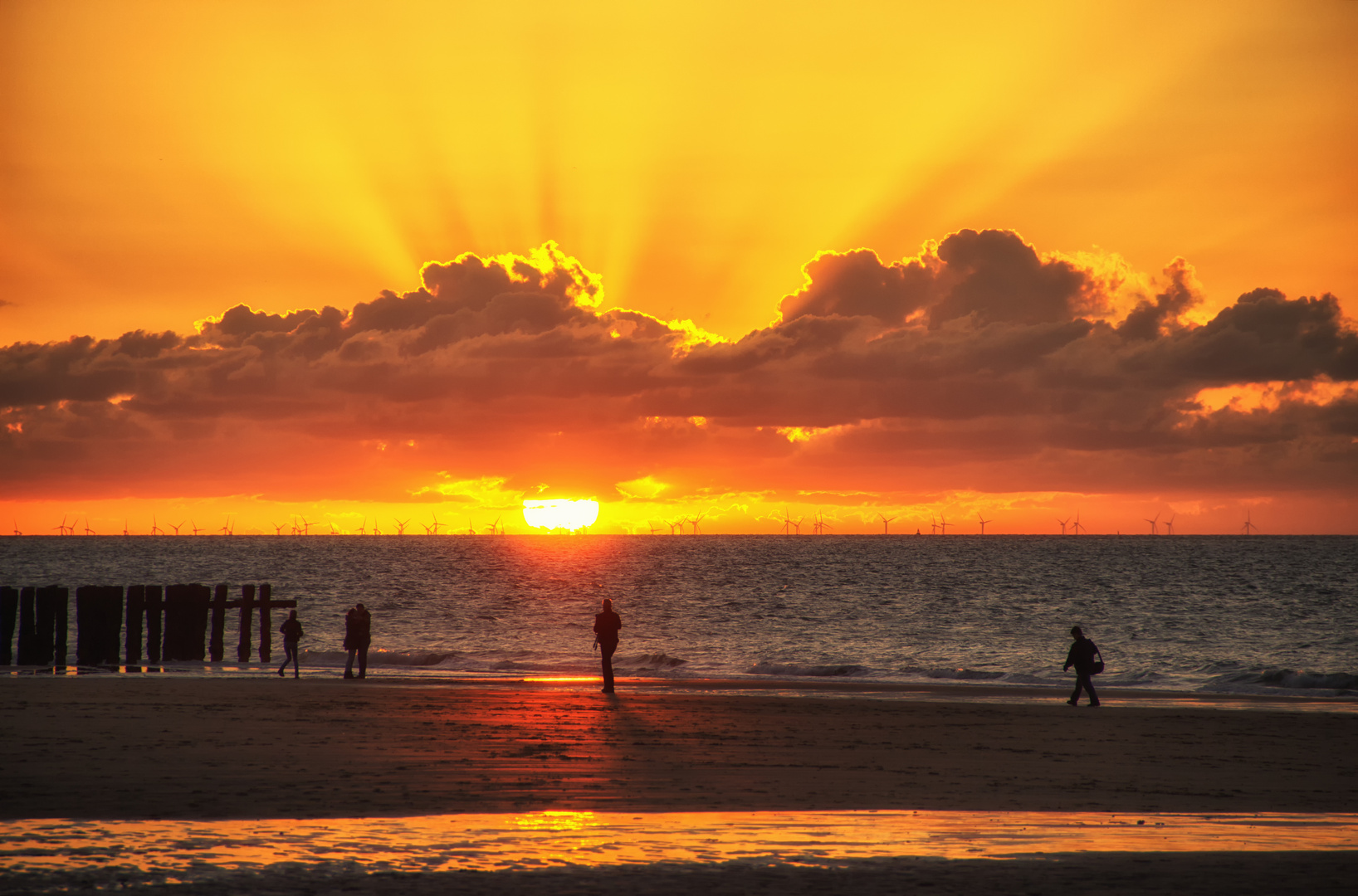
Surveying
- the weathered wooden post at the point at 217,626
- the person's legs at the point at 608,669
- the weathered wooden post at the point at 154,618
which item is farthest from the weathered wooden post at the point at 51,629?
the person's legs at the point at 608,669

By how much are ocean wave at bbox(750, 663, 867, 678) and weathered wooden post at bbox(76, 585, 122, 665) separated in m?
21.9

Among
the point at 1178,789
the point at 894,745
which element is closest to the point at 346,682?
the point at 894,745

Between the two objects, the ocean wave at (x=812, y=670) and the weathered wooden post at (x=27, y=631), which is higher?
the weathered wooden post at (x=27, y=631)

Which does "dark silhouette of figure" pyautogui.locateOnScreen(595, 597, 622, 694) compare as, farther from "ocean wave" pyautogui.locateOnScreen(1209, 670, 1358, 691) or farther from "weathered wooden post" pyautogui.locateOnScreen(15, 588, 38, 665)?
"weathered wooden post" pyautogui.locateOnScreen(15, 588, 38, 665)

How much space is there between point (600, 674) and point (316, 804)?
23.0 m

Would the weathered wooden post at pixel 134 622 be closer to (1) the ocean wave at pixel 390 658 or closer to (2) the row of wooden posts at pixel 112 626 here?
(2) the row of wooden posts at pixel 112 626

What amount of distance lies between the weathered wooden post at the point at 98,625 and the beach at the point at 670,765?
36.3ft

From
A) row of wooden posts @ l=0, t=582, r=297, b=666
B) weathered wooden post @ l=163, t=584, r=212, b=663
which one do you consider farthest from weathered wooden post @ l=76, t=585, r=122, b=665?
weathered wooden post @ l=163, t=584, r=212, b=663

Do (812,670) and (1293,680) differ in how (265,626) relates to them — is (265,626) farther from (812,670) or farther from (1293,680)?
(1293,680)

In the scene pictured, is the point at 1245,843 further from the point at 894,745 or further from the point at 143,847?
the point at 143,847

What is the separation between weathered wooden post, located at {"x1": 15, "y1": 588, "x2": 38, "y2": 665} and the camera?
3638 cm

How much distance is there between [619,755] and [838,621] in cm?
5549

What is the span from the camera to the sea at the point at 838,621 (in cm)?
3922

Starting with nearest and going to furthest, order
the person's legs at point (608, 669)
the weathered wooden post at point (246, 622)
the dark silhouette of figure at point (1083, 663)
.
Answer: the dark silhouette of figure at point (1083, 663)
the person's legs at point (608, 669)
the weathered wooden post at point (246, 622)
